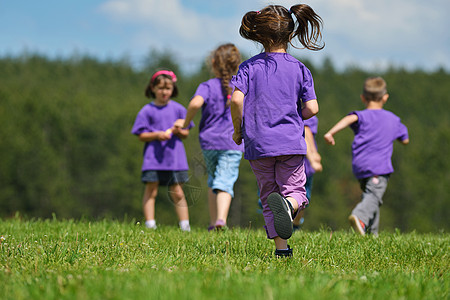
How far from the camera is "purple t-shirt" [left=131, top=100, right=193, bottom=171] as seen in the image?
→ 22.6ft

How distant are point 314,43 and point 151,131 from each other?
3.41 metres

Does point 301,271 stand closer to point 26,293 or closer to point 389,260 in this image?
point 389,260

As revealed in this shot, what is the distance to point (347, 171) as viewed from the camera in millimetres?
68625

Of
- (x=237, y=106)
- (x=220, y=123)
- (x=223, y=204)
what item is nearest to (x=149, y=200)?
(x=223, y=204)

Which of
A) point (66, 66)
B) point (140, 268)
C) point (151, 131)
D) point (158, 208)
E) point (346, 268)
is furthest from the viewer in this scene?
point (66, 66)

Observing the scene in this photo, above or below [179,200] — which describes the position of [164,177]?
above

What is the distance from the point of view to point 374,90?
6.85m

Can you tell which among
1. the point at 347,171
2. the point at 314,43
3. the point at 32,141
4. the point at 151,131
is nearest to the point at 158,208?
the point at 32,141

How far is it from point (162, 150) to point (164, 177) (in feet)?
1.19

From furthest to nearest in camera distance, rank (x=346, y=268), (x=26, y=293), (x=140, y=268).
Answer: (x=346, y=268) → (x=140, y=268) → (x=26, y=293)

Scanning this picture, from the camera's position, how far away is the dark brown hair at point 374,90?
684 cm

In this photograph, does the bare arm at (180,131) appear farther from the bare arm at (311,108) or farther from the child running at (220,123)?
the bare arm at (311,108)

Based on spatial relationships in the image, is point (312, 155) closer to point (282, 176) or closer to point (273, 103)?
point (282, 176)

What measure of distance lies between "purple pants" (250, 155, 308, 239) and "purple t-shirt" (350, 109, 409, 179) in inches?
111
